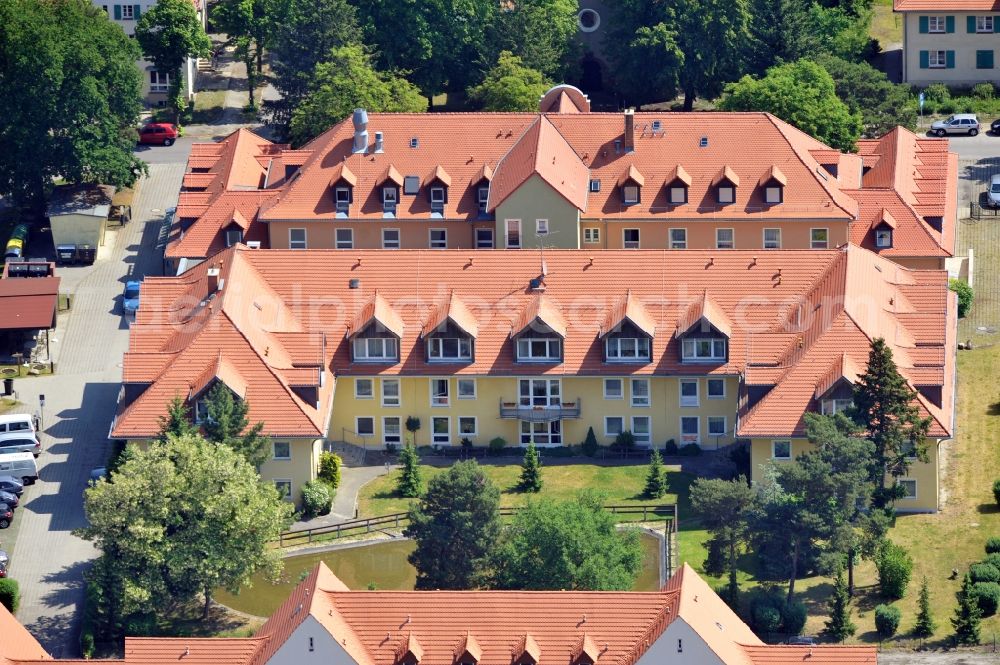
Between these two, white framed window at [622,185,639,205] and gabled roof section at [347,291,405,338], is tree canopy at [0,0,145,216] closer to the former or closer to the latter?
white framed window at [622,185,639,205]

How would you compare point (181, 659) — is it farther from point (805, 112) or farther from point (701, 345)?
point (805, 112)

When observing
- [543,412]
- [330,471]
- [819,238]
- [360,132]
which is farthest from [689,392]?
[360,132]

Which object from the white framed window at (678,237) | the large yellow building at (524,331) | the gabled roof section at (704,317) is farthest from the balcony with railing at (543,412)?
the white framed window at (678,237)

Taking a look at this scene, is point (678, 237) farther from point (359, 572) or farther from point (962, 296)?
point (359, 572)

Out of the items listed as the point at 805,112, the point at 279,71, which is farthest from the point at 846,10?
the point at 279,71

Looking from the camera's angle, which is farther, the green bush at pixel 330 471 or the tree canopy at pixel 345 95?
the tree canopy at pixel 345 95

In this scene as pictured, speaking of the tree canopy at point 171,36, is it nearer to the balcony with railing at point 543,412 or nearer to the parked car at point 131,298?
the parked car at point 131,298
